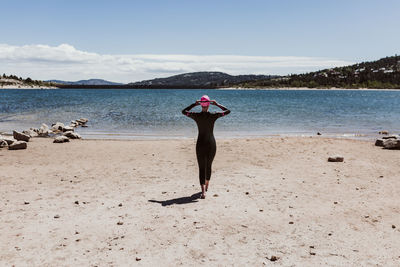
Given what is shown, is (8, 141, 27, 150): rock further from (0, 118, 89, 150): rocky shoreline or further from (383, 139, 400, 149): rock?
(383, 139, 400, 149): rock

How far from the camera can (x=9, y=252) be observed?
6.04 m

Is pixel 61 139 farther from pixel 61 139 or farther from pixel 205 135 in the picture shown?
pixel 205 135

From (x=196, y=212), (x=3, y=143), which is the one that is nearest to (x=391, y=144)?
(x=196, y=212)

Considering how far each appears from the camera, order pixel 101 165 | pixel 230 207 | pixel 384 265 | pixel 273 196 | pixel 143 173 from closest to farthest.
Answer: pixel 384 265 → pixel 230 207 → pixel 273 196 → pixel 143 173 → pixel 101 165

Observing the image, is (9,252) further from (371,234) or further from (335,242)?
(371,234)

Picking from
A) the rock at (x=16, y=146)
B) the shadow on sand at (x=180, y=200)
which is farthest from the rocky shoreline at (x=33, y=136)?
the shadow on sand at (x=180, y=200)

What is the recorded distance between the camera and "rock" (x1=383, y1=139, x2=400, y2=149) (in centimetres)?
1725

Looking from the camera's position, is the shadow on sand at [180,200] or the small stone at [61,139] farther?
the small stone at [61,139]

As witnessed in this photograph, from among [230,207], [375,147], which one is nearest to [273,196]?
[230,207]

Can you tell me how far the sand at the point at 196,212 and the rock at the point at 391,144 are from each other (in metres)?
2.76

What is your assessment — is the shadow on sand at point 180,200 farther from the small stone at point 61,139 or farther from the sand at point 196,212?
the small stone at point 61,139

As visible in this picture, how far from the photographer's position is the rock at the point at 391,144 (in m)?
17.2

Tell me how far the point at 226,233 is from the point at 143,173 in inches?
241

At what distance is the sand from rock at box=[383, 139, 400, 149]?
2763mm
